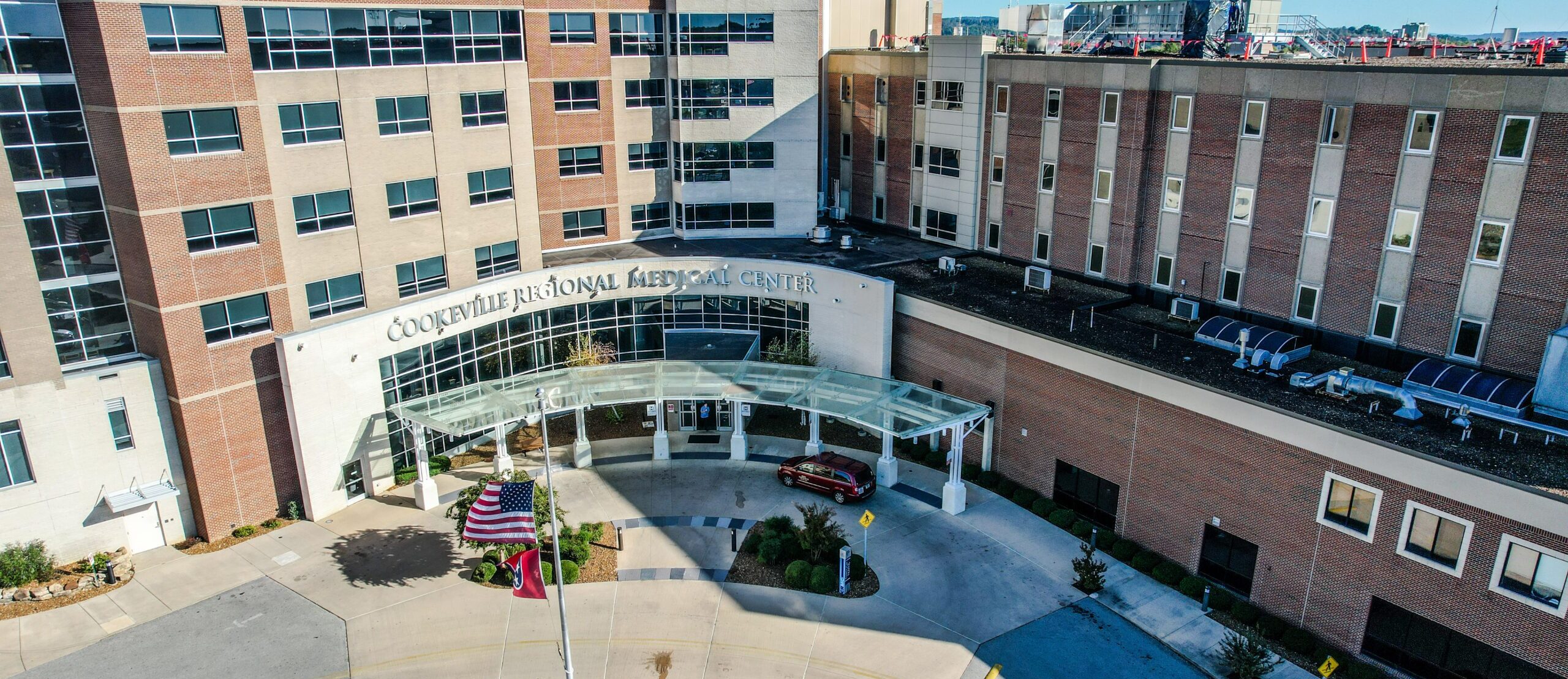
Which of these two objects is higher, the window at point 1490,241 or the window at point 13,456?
the window at point 1490,241

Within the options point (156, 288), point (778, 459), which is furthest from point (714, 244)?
point (156, 288)

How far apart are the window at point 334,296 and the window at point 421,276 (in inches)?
65.0

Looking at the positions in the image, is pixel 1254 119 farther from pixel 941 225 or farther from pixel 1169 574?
pixel 941 225

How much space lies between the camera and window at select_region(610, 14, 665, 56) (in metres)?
44.8

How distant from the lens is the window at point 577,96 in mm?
43625

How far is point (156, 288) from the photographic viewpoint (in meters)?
31.5

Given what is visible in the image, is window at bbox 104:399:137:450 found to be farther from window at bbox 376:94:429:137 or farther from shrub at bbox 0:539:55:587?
window at bbox 376:94:429:137

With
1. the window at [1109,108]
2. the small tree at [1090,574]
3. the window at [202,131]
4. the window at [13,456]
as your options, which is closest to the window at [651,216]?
the window at [202,131]

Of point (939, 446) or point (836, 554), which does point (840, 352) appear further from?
point (836, 554)

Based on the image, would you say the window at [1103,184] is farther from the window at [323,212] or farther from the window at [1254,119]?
the window at [323,212]

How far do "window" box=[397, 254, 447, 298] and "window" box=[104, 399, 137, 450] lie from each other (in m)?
10.1

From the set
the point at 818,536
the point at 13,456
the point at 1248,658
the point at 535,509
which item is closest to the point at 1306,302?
the point at 1248,658

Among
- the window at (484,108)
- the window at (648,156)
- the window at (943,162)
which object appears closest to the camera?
the window at (484,108)

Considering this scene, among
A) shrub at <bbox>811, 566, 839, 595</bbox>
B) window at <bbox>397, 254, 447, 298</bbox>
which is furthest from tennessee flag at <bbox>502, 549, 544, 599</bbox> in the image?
window at <bbox>397, 254, 447, 298</bbox>
